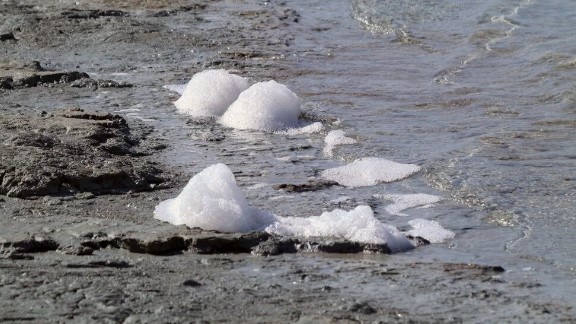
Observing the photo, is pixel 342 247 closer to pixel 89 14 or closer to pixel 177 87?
pixel 177 87

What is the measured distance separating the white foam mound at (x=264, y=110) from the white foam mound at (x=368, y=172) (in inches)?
41.8

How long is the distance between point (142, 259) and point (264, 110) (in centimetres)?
287

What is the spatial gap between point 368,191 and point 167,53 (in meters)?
4.50

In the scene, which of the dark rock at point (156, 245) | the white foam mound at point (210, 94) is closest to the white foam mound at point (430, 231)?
the dark rock at point (156, 245)

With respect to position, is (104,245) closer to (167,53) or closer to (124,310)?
(124,310)

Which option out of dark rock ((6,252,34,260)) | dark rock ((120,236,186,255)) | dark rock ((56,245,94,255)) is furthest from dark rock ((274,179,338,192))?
dark rock ((6,252,34,260))

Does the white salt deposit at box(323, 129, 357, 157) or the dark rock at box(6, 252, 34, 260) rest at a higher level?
Answer: the dark rock at box(6, 252, 34, 260)

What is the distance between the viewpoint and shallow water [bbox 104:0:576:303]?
4.81 meters

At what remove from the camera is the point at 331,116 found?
23.5 ft

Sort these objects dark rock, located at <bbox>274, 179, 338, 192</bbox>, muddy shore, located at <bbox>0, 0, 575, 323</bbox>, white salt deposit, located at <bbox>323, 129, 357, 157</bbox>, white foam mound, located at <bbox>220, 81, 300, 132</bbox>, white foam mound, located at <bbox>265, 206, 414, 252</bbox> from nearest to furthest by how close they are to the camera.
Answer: muddy shore, located at <bbox>0, 0, 575, 323</bbox> < white foam mound, located at <bbox>265, 206, 414, 252</bbox> < dark rock, located at <bbox>274, 179, 338, 192</bbox> < white salt deposit, located at <bbox>323, 129, 357, 157</bbox> < white foam mound, located at <bbox>220, 81, 300, 132</bbox>

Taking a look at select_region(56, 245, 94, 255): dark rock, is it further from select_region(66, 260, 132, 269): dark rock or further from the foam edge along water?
the foam edge along water

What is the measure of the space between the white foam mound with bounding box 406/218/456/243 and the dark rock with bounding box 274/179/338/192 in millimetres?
723

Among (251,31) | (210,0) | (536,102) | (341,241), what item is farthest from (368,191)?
(210,0)

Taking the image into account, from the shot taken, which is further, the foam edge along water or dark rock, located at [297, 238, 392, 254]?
the foam edge along water
